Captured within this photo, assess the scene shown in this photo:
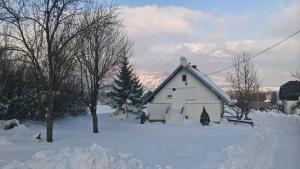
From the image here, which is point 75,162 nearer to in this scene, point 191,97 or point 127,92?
point 191,97

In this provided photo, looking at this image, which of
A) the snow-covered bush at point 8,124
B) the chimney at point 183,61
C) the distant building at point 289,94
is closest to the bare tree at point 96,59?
the snow-covered bush at point 8,124

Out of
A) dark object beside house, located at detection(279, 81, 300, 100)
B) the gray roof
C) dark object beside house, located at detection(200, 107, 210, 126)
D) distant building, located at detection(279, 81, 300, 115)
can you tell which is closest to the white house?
the gray roof

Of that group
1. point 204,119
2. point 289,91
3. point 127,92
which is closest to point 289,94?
point 289,91

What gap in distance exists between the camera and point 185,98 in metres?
43.8

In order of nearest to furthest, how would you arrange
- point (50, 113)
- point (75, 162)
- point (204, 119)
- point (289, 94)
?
point (75, 162) → point (50, 113) → point (204, 119) → point (289, 94)

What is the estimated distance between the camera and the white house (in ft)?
140

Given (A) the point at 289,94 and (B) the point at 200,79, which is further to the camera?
(A) the point at 289,94

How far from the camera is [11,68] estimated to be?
27688 mm

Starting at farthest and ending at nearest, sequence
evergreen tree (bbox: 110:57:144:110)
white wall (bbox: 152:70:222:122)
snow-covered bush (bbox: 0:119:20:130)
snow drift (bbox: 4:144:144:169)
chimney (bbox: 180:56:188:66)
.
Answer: evergreen tree (bbox: 110:57:144:110) < chimney (bbox: 180:56:188:66) < white wall (bbox: 152:70:222:122) < snow-covered bush (bbox: 0:119:20:130) < snow drift (bbox: 4:144:144:169)

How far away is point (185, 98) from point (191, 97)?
0.70 meters

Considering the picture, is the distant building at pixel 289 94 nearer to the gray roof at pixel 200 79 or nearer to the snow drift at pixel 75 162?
the gray roof at pixel 200 79

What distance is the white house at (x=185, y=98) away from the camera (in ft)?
140

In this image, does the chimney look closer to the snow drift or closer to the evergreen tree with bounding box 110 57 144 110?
the evergreen tree with bounding box 110 57 144 110

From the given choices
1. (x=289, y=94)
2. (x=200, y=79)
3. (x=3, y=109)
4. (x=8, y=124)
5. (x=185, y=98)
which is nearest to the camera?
(x=8, y=124)
